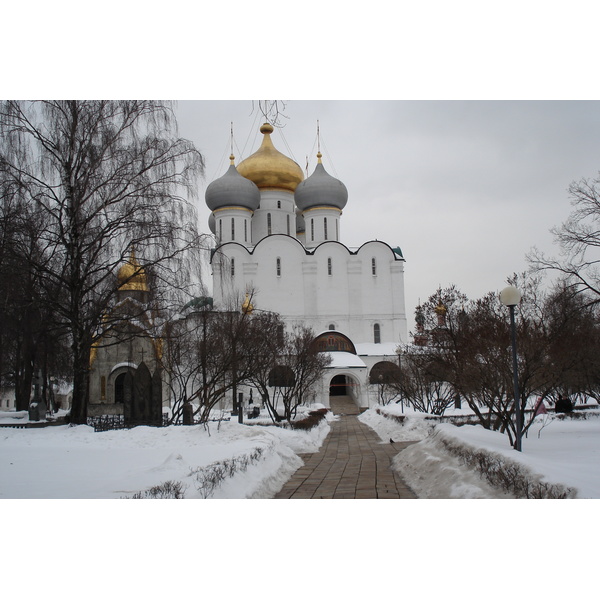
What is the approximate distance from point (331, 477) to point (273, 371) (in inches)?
559

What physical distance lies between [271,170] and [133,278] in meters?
38.3

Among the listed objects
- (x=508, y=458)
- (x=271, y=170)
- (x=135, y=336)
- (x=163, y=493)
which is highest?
(x=271, y=170)

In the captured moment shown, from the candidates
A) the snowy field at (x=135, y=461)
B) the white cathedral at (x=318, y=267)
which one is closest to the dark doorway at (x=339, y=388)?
the white cathedral at (x=318, y=267)

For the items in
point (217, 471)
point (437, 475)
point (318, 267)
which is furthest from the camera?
point (318, 267)

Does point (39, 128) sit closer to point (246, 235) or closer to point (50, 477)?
point (50, 477)

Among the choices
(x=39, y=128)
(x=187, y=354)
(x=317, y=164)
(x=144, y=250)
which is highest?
(x=317, y=164)

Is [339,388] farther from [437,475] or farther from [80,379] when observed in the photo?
[437,475]

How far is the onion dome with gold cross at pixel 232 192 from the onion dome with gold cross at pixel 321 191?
3.67 metres

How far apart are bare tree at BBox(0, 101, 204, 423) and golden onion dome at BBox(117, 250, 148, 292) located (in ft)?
0.75

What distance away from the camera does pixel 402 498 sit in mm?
8211

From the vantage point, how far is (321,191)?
49.2 metres

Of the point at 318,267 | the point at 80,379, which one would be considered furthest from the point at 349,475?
the point at 318,267

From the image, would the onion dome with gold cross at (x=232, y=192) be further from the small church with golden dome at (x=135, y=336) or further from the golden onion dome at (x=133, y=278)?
the golden onion dome at (x=133, y=278)

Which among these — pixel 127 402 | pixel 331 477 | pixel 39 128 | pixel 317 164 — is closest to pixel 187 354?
pixel 127 402
